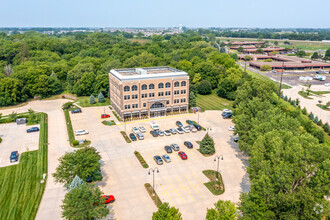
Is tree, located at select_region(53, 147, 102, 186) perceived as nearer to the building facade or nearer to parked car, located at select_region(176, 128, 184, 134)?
parked car, located at select_region(176, 128, 184, 134)

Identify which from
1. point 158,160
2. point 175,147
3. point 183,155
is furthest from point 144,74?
point 158,160

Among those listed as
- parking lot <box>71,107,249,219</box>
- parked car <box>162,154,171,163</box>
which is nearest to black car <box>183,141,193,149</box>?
parking lot <box>71,107,249,219</box>

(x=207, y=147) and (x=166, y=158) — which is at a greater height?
(x=207, y=147)

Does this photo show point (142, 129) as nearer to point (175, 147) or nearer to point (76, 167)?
point (175, 147)

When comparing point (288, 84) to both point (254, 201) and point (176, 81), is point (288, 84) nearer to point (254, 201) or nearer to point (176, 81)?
point (176, 81)

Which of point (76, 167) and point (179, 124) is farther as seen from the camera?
point (179, 124)

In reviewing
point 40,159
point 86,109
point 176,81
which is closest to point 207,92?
point 176,81
